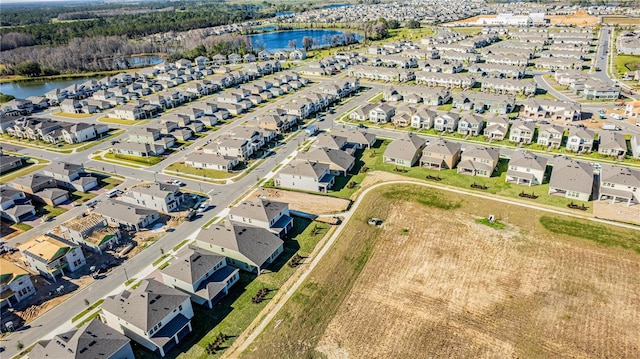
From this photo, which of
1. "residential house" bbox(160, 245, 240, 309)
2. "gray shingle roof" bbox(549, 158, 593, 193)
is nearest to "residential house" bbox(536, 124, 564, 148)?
"gray shingle roof" bbox(549, 158, 593, 193)

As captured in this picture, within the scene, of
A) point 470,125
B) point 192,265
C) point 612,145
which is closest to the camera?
point 192,265

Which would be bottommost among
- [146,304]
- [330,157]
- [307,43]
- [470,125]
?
[146,304]

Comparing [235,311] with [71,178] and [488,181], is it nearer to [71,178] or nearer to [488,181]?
[488,181]

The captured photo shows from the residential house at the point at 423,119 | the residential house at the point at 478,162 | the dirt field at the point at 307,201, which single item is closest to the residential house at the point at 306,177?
the dirt field at the point at 307,201

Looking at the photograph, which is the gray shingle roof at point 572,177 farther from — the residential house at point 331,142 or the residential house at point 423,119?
the residential house at point 331,142

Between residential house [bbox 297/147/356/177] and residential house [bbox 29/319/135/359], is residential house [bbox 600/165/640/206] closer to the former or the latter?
residential house [bbox 297/147/356/177]

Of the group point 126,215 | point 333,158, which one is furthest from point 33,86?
point 333,158
